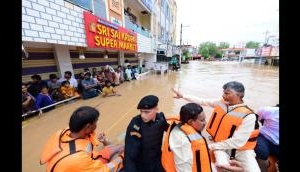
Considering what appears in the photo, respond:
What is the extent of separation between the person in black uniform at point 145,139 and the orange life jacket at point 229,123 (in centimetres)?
86

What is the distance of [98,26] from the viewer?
27.5ft

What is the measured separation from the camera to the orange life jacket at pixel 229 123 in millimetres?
2309

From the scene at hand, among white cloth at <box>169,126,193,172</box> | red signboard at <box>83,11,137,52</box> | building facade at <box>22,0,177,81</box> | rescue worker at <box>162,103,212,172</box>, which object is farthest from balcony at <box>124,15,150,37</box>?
white cloth at <box>169,126,193,172</box>

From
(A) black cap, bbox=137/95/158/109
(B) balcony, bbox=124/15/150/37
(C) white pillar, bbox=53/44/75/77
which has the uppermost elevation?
(B) balcony, bbox=124/15/150/37

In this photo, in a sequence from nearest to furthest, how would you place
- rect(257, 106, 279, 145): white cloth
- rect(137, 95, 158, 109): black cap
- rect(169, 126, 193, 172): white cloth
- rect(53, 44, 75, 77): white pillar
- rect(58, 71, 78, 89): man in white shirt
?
rect(169, 126, 193, 172): white cloth → rect(137, 95, 158, 109): black cap → rect(257, 106, 279, 145): white cloth → rect(58, 71, 78, 89): man in white shirt → rect(53, 44, 75, 77): white pillar

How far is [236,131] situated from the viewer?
2.29m

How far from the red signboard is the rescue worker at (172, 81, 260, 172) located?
6.75 metres

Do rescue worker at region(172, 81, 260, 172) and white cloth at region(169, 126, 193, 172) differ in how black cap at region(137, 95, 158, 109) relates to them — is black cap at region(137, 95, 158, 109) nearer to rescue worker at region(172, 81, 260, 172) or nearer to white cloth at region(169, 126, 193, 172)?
white cloth at region(169, 126, 193, 172)

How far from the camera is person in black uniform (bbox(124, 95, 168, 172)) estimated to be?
80.0 inches

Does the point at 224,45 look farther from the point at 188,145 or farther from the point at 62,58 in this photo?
the point at 188,145

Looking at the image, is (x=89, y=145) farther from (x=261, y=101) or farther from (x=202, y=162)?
(x=261, y=101)

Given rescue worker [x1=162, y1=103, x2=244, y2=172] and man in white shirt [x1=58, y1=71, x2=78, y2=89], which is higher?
man in white shirt [x1=58, y1=71, x2=78, y2=89]
